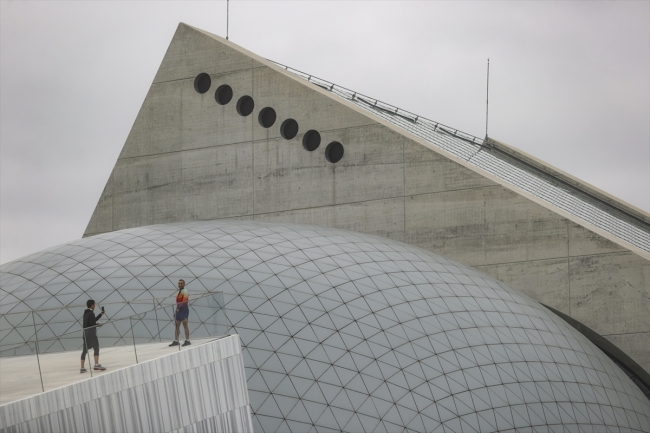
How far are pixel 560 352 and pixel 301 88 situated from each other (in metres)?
21.6

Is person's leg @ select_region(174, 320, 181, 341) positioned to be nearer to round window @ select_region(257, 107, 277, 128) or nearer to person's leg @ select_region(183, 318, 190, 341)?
person's leg @ select_region(183, 318, 190, 341)

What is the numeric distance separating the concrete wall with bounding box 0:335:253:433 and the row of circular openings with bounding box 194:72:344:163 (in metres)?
27.1

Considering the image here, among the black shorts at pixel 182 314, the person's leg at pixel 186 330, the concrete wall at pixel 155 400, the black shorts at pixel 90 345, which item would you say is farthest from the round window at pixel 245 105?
the black shorts at pixel 90 345

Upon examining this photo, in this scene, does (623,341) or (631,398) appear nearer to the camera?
(631,398)

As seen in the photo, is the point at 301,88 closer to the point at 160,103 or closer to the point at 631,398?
the point at 160,103

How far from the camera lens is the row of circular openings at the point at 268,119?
53.4m

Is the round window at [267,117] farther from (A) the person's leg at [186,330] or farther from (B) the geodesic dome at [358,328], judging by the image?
(A) the person's leg at [186,330]

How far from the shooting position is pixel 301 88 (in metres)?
54.4

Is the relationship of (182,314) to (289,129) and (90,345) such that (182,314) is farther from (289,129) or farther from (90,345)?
(289,129)

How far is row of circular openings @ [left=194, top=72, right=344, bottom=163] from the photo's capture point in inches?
2104

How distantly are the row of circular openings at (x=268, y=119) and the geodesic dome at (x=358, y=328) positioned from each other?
35.3ft

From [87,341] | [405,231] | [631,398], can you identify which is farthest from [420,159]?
[87,341]

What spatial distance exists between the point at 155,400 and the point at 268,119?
33.4 m

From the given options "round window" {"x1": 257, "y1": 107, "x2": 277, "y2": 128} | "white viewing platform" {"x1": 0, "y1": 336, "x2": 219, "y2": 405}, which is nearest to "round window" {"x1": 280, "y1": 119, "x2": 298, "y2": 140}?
"round window" {"x1": 257, "y1": 107, "x2": 277, "y2": 128}
